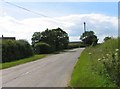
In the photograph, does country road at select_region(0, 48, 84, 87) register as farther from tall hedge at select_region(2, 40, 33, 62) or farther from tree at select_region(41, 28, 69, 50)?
tree at select_region(41, 28, 69, 50)

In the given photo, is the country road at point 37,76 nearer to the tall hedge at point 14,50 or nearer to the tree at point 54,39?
the tall hedge at point 14,50

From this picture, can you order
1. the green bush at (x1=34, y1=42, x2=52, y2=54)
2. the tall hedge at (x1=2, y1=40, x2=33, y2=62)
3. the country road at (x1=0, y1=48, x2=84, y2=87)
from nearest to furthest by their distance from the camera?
1. the country road at (x1=0, y1=48, x2=84, y2=87)
2. the tall hedge at (x1=2, y1=40, x2=33, y2=62)
3. the green bush at (x1=34, y1=42, x2=52, y2=54)

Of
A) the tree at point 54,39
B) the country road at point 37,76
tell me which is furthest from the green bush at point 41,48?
the country road at point 37,76

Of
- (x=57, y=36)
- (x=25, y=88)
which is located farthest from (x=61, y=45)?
(x=25, y=88)

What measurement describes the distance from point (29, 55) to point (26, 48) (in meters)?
2.13

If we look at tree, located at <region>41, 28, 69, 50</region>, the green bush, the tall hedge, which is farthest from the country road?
tree, located at <region>41, 28, 69, 50</region>

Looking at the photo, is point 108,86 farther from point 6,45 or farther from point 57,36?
point 57,36

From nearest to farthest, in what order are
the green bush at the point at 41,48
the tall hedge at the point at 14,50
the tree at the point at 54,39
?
the tall hedge at the point at 14,50
the green bush at the point at 41,48
the tree at the point at 54,39

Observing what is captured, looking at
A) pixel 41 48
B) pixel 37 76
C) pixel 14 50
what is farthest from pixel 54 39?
pixel 37 76

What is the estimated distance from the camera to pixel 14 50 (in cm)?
5462

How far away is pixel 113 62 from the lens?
13656mm

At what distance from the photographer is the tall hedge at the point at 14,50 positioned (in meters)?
50.9

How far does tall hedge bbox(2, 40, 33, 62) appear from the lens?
5094cm

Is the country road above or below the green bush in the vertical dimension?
above
